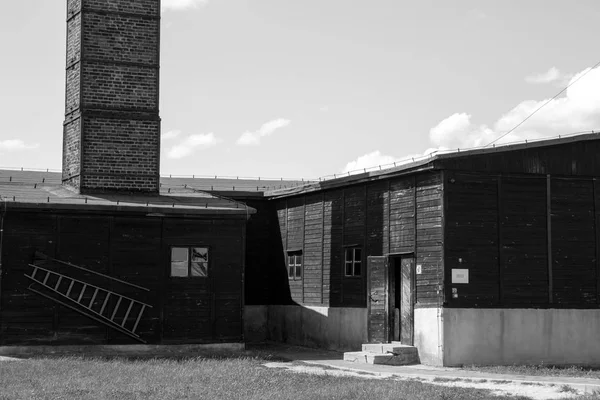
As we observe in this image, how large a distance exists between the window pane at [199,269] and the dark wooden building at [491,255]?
430 centimetres

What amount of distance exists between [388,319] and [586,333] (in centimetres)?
490

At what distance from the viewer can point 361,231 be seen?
26578 mm

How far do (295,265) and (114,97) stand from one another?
778 centimetres

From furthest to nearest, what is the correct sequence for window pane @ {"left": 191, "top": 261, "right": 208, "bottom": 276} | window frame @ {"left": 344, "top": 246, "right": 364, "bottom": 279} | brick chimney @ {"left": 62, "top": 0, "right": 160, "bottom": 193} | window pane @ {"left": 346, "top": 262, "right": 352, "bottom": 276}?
1. window pane @ {"left": 346, "top": 262, "right": 352, "bottom": 276}
2. brick chimney @ {"left": 62, "top": 0, "right": 160, "bottom": 193}
3. window frame @ {"left": 344, "top": 246, "right": 364, "bottom": 279}
4. window pane @ {"left": 191, "top": 261, "right": 208, "bottom": 276}

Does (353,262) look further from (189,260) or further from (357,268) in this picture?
(189,260)

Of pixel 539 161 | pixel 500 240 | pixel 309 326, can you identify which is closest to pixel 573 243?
pixel 500 240

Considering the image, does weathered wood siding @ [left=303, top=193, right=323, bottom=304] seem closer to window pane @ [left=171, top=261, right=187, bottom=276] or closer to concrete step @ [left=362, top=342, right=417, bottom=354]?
concrete step @ [left=362, top=342, right=417, bottom=354]

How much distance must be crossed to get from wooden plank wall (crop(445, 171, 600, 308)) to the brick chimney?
915cm

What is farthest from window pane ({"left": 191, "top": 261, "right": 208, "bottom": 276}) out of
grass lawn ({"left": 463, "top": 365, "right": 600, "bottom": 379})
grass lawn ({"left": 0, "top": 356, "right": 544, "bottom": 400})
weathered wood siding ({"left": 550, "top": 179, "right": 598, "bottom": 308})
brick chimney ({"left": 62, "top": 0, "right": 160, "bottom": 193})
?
weathered wood siding ({"left": 550, "top": 179, "right": 598, "bottom": 308})

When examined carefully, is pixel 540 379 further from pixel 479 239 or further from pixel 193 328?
pixel 193 328

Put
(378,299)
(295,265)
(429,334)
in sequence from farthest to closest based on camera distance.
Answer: (295,265) → (378,299) → (429,334)

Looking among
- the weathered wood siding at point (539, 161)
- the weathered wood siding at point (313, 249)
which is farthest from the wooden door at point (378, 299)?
the weathered wood siding at point (539, 161)

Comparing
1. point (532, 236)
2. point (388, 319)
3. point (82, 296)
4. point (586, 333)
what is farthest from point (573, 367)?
point (82, 296)

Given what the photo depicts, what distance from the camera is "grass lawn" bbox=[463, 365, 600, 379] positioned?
20.6 m
